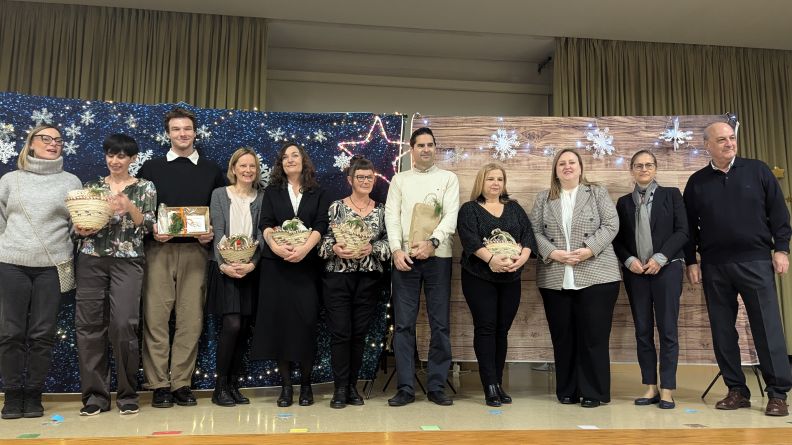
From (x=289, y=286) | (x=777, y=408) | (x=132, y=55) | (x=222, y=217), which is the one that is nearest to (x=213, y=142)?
(x=222, y=217)

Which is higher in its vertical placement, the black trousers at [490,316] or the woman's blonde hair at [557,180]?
the woman's blonde hair at [557,180]

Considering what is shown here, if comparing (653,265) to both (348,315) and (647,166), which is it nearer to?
(647,166)

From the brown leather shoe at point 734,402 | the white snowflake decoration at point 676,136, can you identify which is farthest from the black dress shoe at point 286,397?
the white snowflake decoration at point 676,136

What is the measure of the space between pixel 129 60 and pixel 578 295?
4.51 metres

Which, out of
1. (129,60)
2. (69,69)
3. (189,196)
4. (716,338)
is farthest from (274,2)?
(716,338)

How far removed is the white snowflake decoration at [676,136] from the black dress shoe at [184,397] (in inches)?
130

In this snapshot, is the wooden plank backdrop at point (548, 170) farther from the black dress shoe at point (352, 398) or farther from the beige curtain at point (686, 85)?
the beige curtain at point (686, 85)

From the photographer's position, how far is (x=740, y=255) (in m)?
3.16

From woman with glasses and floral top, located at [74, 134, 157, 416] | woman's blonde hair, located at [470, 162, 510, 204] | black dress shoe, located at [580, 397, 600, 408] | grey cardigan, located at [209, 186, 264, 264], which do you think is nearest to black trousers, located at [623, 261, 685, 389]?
black dress shoe, located at [580, 397, 600, 408]

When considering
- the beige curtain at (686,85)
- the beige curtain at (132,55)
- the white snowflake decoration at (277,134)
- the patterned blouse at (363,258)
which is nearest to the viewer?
the patterned blouse at (363,258)

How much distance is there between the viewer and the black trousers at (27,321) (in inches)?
114

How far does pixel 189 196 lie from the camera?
3340 millimetres

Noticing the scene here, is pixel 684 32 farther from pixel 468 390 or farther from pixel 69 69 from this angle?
pixel 69 69

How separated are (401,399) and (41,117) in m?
2.69
